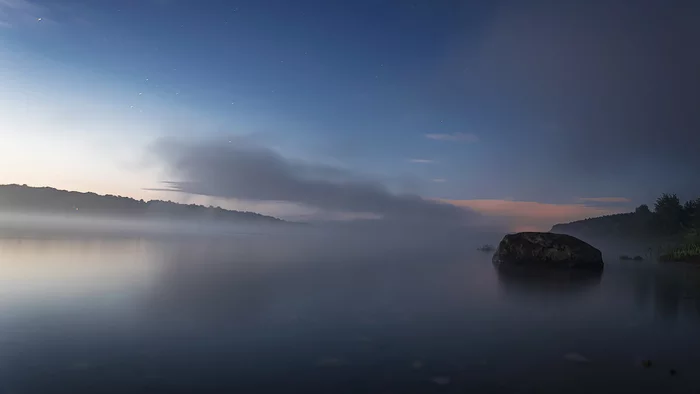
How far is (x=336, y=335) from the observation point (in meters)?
9.06

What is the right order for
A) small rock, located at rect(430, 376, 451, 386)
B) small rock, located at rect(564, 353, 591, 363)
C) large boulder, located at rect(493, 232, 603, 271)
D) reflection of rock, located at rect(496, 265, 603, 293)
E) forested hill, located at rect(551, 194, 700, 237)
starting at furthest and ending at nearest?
forested hill, located at rect(551, 194, 700, 237) → large boulder, located at rect(493, 232, 603, 271) → reflection of rock, located at rect(496, 265, 603, 293) → small rock, located at rect(564, 353, 591, 363) → small rock, located at rect(430, 376, 451, 386)

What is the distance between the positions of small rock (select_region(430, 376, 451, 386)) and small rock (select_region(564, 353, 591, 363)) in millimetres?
2758

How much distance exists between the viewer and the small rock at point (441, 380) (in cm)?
637

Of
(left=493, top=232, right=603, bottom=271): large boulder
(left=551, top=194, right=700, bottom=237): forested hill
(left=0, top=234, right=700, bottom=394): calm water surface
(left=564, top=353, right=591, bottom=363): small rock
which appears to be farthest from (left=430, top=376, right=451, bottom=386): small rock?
(left=551, top=194, right=700, bottom=237): forested hill

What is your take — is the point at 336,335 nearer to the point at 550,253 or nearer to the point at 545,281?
the point at 545,281

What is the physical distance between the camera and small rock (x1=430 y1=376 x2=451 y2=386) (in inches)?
251

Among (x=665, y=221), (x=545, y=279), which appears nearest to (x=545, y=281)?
(x=545, y=279)

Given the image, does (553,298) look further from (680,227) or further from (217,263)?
(680,227)

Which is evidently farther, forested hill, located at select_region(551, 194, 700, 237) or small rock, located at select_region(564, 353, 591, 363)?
forested hill, located at select_region(551, 194, 700, 237)

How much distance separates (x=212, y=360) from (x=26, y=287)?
10.5 m

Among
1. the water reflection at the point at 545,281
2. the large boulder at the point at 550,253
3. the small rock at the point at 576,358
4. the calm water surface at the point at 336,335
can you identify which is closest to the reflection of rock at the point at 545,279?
the water reflection at the point at 545,281

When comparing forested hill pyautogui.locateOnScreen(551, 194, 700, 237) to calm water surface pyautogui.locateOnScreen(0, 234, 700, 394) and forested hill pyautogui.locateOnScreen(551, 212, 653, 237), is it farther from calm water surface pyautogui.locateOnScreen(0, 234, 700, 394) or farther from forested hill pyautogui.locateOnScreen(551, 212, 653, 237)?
calm water surface pyautogui.locateOnScreen(0, 234, 700, 394)

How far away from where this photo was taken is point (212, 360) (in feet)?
24.0

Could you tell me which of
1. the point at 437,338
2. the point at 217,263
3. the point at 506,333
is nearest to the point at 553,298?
the point at 506,333
